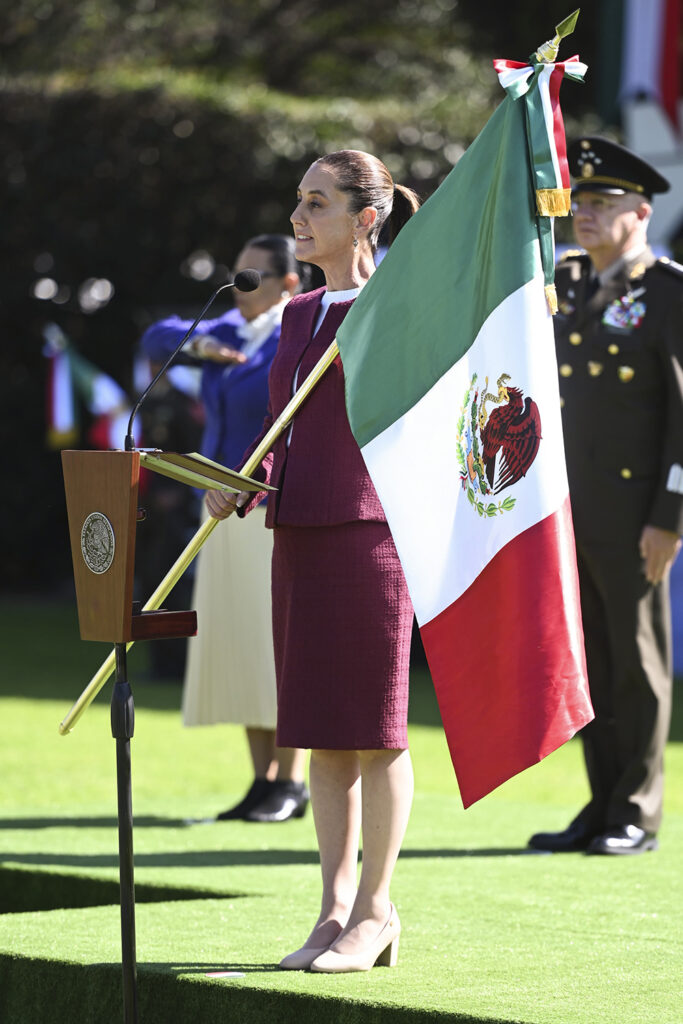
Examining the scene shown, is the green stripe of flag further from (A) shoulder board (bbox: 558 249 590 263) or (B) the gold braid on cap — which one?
(A) shoulder board (bbox: 558 249 590 263)

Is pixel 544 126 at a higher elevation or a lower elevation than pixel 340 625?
higher

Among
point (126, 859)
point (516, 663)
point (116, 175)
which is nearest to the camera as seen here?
point (126, 859)

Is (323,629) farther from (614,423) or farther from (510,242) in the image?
(614,423)

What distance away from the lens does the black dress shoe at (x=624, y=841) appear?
4.69 meters

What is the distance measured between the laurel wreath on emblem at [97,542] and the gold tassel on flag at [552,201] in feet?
3.19

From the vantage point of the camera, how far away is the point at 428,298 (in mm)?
3115

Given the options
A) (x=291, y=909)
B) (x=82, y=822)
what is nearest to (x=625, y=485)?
(x=291, y=909)

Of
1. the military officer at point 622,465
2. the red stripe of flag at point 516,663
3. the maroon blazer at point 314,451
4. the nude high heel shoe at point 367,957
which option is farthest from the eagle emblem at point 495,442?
the military officer at point 622,465

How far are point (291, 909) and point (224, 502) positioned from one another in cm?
115

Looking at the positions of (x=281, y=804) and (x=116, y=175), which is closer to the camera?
(x=281, y=804)

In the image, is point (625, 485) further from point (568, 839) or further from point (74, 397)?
point (74, 397)

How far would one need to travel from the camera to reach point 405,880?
4242 mm

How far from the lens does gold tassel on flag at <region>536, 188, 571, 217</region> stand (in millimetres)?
2953

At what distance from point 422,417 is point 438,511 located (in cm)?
19
